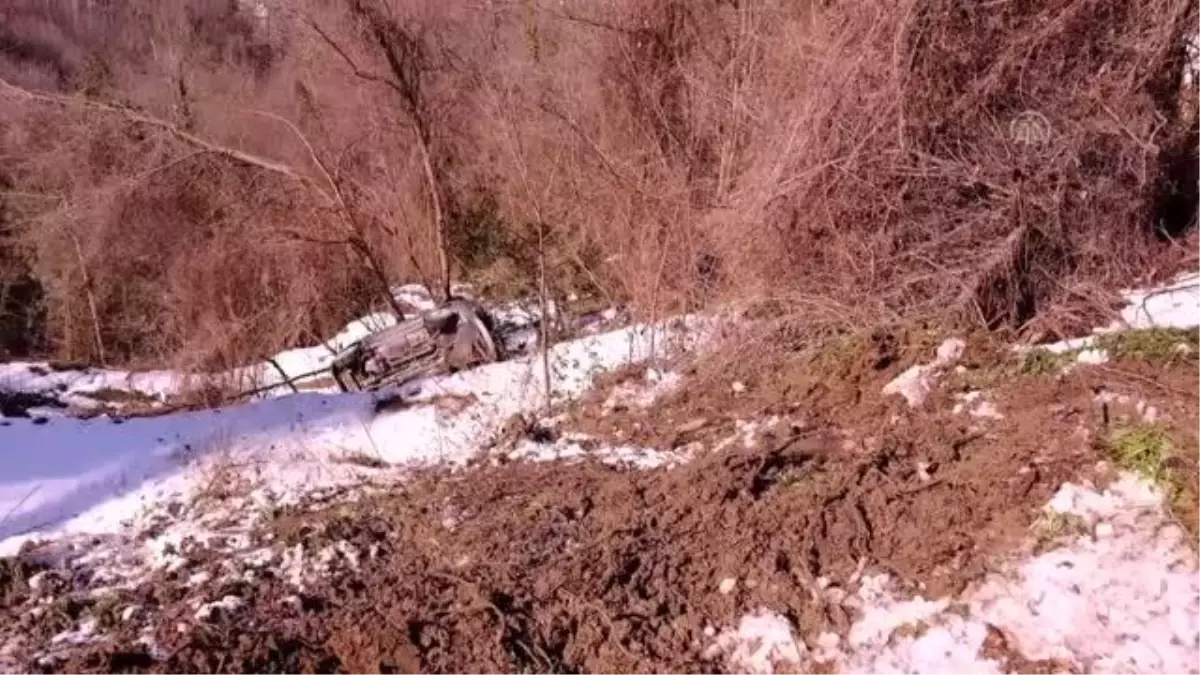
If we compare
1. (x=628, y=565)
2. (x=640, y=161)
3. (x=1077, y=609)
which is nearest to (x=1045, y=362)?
(x=1077, y=609)

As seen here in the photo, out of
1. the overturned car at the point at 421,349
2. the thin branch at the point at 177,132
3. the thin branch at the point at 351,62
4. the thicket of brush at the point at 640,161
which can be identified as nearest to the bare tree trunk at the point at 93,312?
the thicket of brush at the point at 640,161

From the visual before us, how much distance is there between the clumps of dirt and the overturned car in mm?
4528

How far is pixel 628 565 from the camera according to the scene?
14.8 feet

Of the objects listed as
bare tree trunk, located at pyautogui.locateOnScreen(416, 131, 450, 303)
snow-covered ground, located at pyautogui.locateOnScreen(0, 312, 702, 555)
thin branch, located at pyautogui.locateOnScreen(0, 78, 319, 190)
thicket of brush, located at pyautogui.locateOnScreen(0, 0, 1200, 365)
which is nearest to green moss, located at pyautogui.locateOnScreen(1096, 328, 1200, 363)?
thicket of brush, located at pyautogui.locateOnScreen(0, 0, 1200, 365)

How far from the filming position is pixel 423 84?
11945 millimetres

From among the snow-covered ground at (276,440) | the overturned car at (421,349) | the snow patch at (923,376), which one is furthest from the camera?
the overturned car at (421,349)

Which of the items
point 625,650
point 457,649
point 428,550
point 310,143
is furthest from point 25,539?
point 310,143

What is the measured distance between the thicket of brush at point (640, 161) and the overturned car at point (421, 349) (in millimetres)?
1186

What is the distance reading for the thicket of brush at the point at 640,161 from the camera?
20.5ft

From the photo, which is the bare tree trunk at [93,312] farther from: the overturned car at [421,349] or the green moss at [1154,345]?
the green moss at [1154,345]

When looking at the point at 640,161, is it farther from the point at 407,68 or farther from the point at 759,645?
the point at 759,645

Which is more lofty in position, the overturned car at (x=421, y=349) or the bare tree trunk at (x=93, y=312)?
the overturned car at (x=421, y=349)

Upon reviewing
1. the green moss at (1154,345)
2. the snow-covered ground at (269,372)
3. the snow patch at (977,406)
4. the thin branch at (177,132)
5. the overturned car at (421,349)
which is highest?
the thin branch at (177,132)

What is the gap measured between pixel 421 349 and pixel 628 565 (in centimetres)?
591
